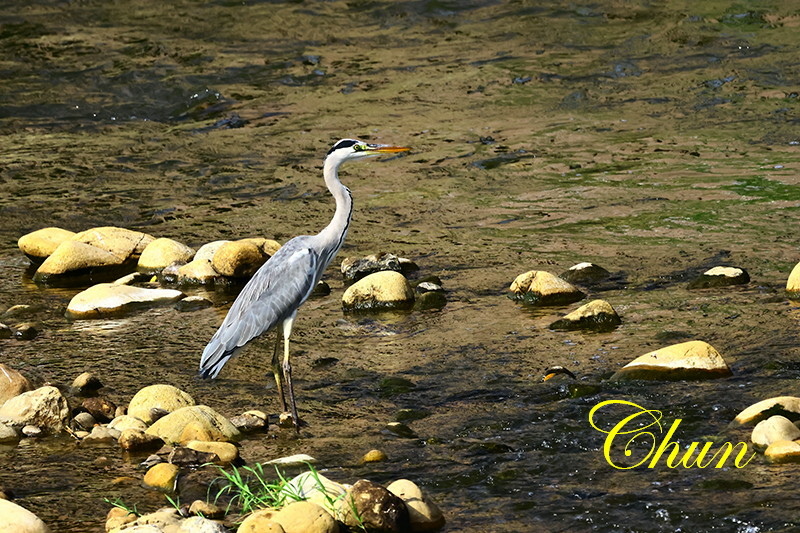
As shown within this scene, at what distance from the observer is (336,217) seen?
25.4 ft

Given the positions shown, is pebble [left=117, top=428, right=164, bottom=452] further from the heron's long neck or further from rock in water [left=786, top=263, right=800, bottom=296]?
rock in water [left=786, top=263, right=800, bottom=296]

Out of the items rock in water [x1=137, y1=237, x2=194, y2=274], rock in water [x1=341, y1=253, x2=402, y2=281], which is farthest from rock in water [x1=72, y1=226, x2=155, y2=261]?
rock in water [x1=341, y1=253, x2=402, y2=281]

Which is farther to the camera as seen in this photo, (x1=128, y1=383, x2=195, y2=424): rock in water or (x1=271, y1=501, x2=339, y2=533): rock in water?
(x1=128, y1=383, x2=195, y2=424): rock in water

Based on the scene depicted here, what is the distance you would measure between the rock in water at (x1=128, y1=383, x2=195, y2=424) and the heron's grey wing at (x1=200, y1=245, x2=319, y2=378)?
0.73 ft

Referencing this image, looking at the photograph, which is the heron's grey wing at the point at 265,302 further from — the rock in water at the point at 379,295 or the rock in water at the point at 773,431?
the rock in water at the point at 773,431

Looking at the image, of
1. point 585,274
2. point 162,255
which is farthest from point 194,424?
point 162,255

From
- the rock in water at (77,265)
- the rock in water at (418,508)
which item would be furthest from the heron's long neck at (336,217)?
the rock in water at (77,265)

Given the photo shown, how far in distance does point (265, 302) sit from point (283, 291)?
133 mm

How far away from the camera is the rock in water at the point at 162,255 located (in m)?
10.2

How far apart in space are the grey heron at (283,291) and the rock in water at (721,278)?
2604 millimetres

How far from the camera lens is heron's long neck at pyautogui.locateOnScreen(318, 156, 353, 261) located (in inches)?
302

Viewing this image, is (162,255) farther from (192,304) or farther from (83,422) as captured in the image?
(83,422)

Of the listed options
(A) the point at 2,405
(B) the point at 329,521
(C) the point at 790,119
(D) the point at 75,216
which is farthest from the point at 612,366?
(C) the point at 790,119

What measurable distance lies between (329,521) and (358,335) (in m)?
3.39
